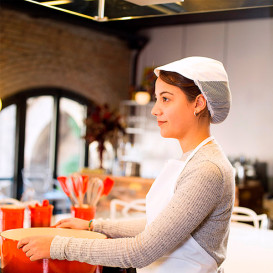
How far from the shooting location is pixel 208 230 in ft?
4.50

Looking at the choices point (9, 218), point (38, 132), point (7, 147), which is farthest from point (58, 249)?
point (38, 132)

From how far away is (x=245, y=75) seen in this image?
309 inches

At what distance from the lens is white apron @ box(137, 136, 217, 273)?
137cm

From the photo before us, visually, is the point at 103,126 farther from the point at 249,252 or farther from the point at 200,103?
the point at 200,103

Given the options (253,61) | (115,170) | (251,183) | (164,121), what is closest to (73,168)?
(115,170)

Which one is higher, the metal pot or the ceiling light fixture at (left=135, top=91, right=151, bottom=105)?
the ceiling light fixture at (left=135, top=91, right=151, bottom=105)

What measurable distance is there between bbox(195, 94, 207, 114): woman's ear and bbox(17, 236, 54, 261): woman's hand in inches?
21.8

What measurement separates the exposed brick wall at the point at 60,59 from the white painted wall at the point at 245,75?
4.40 feet

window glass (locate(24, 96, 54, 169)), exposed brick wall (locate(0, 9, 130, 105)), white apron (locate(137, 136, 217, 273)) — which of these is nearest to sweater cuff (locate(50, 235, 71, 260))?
white apron (locate(137, 136, 217, 273))

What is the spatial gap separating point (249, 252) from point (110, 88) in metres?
6.47

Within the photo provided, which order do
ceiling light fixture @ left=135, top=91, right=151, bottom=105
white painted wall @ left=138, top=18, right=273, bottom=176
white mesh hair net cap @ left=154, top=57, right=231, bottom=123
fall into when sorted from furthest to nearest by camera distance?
ceiling light fixture @ left=135, top=91, right=151, bottom=105 → white painted wall @ left=138, top=18, right=273, bottom=176 → white mesh hair net cap @ left=154, top=57, right=231, bottom=123

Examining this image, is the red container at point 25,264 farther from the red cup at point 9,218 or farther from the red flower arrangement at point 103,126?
the red flower arrangement at point 103,126

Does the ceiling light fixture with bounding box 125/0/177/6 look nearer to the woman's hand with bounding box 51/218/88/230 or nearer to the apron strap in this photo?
the apron strap

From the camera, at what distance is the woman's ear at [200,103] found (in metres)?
1.41
